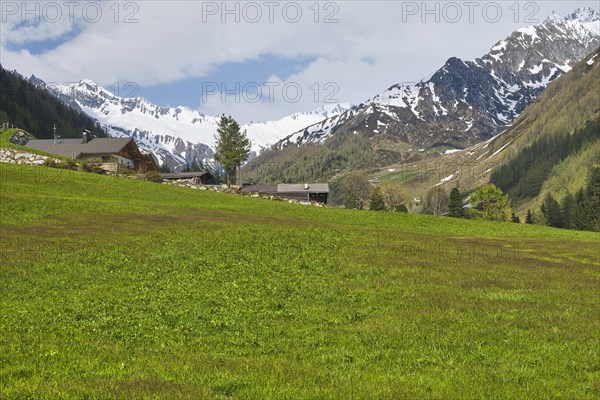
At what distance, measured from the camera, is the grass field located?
12078mm

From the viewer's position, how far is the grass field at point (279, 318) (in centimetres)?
1208

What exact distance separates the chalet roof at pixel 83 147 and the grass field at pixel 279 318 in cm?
10026

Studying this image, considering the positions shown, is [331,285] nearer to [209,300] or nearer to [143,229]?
[209,300]

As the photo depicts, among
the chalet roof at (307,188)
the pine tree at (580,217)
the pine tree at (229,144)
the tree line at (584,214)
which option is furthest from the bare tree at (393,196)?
the pine tree at (229,144)

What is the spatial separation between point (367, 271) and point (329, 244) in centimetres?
1060

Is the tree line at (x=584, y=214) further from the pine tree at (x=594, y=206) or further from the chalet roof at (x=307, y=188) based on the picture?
the chalet roof at (x=307, y=188)

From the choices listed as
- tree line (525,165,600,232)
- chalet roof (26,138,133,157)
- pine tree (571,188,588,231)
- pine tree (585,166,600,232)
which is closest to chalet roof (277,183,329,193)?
chalet roof (26,138,133,157)

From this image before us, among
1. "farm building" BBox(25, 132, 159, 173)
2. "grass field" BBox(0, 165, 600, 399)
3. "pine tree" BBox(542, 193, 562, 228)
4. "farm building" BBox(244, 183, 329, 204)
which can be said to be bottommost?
"pine tree" BBox(542, 193, 562, 228)

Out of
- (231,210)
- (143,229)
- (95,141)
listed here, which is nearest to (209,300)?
(143,229)

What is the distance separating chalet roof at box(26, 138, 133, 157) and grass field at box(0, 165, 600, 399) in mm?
100261

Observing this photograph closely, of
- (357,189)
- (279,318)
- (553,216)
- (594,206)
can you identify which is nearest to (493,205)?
(594,206)

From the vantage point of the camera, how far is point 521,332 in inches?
712

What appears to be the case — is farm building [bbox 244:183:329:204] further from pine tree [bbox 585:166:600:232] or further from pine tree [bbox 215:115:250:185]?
pine tree [bbox 585:166:600:232]

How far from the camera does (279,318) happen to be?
1897cm
